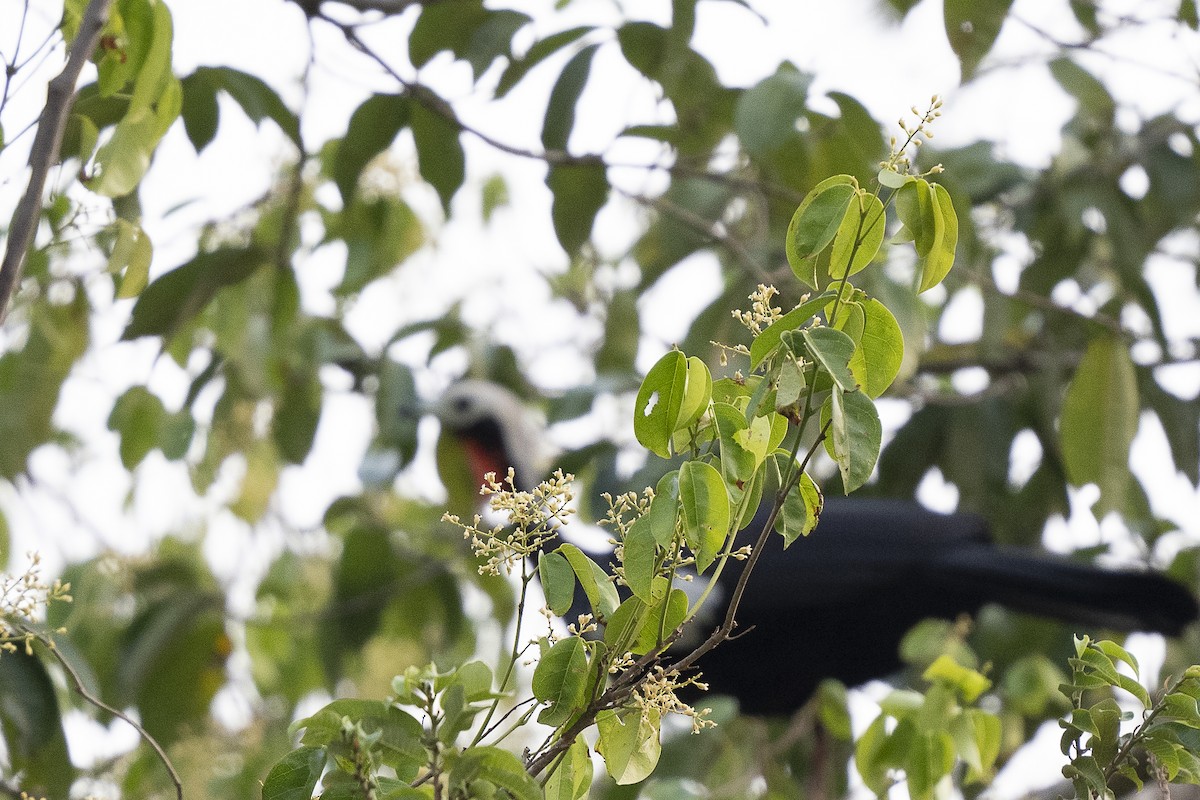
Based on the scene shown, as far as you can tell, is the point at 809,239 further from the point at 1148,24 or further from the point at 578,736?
the point at 1148,24

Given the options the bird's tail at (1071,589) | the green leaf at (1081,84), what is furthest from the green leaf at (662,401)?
the green leaf at (1081,84)

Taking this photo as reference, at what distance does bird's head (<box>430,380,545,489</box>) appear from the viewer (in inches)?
153

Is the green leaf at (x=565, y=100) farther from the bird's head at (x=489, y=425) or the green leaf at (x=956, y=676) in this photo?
the bird's head at (x=489, y=425)

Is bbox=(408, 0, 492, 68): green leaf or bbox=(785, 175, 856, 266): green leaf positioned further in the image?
bbox=(408, 0, 492, 68): green leaf

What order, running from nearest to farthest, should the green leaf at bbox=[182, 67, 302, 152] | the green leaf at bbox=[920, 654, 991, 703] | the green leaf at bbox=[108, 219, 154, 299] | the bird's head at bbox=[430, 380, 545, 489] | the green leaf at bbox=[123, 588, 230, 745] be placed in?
the green leaf at bbox=[108, 219, 154, 299] → the green leaf at bbox=[920, 654, 991, 703] → the green leaf at bbox=[182, 67, 302, 152] → the green leaf at bbox=[123, 588, 230, 745] → the bird's head at bbox=[430, 380, 545, 489]

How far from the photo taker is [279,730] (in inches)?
132

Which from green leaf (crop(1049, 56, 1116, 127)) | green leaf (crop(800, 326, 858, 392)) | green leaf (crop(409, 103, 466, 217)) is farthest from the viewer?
green leaf (crop(1049, 56, 1116, 127))

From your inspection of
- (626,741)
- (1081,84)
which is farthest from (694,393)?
(1081,84)

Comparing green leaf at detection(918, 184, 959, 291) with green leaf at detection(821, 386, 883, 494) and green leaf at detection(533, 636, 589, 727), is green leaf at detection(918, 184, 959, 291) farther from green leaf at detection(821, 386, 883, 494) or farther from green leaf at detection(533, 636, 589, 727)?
green leaf at detection(533, 636, 589, 727)

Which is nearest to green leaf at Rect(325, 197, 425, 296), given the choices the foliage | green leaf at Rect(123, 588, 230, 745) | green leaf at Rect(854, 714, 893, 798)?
the foliage

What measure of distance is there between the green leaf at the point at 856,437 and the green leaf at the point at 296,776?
0.37 metres

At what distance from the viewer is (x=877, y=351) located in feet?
2.72

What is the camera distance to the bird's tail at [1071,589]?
2.57 metres

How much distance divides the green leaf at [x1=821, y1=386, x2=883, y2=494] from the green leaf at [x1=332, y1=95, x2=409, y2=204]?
1.58 meters
